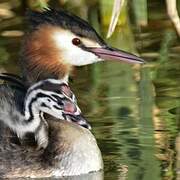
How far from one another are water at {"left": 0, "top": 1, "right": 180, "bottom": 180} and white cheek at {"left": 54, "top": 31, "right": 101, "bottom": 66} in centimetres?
66

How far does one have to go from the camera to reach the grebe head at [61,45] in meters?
9.32

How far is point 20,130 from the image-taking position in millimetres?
8938

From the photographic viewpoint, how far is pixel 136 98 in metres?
10.7

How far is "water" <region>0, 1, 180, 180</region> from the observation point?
9.12 m

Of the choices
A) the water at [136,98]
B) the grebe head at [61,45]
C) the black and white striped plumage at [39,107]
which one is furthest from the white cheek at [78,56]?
the water at [136,98]

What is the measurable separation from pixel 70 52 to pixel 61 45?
89 mm

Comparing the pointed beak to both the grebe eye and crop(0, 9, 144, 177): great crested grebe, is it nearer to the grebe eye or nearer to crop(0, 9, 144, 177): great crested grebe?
crop(0, 9, 144, 177): great crested grebe

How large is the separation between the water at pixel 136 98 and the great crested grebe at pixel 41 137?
0.23 metres

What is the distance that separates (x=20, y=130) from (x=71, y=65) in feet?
2.69

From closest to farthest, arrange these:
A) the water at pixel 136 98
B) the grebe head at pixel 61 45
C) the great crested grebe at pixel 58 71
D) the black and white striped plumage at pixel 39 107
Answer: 1. the black and white striped plumage at pixel 39 107
2. the great crested grebe at pixel 58 71
3. the water at pixel 136 98
4. the grebe head at pixel 61 45

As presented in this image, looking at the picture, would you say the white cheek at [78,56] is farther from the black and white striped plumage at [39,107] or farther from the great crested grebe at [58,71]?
the black and white striped plumage at [39,107]

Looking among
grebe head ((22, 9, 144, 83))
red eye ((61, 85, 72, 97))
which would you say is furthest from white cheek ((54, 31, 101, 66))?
red eye ((61, 85, 72, 97))

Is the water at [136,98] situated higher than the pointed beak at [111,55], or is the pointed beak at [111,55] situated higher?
the pointed beak at [111,55]

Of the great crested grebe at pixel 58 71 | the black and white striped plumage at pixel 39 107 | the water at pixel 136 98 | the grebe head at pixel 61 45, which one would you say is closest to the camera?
the black and white striped plumage at pixel 39 107
